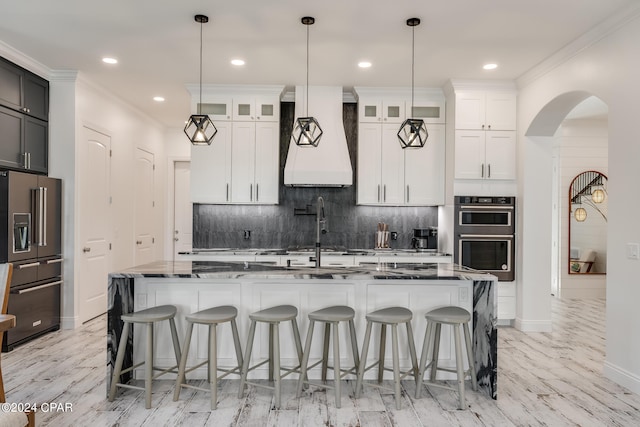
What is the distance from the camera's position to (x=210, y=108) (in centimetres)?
566

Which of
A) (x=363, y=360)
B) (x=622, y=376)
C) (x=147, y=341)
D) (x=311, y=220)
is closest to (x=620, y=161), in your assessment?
(x=622, y=376)

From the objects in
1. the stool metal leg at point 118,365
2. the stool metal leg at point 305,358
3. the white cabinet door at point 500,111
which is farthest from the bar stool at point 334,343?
the white cabinet door at point 500,111

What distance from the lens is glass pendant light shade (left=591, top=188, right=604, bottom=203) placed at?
7485 mm

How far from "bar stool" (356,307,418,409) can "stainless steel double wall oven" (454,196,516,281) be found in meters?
2.24

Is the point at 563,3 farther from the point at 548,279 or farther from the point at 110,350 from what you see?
the point at 110,350

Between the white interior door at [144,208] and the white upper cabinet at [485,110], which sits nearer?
the white upper cabinet at [485,110]

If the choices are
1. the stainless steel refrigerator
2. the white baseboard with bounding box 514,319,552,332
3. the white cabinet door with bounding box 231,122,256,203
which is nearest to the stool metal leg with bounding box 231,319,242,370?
the stainless steel refrigerator

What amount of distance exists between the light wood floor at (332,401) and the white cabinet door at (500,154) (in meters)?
2.18

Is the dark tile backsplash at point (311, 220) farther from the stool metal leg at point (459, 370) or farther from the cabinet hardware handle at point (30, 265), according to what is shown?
the stool metal leg at point (459, 370)

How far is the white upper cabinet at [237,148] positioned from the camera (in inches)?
223

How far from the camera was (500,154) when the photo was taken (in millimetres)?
5375

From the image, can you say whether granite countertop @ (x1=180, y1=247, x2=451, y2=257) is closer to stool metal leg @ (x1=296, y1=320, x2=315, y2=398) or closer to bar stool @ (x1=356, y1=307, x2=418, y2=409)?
bar stool @ (x1=356, y1=307, x2=418, y2=409)

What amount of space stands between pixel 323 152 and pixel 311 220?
102 cm

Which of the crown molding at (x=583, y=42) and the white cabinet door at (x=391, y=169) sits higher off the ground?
the crown molding at (x=583, y=42)
